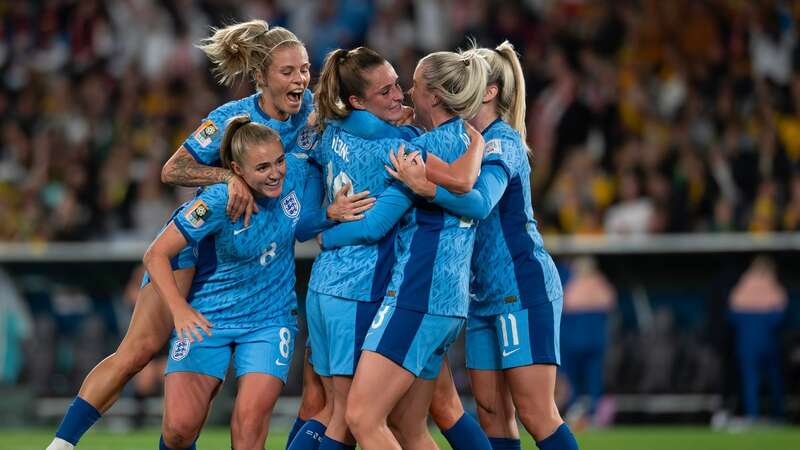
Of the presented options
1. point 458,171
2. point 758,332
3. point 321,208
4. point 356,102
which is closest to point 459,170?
point 458,171

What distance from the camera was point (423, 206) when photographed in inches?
238

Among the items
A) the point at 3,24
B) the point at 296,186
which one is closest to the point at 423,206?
the point at 296,186

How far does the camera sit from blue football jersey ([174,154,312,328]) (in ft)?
20.9

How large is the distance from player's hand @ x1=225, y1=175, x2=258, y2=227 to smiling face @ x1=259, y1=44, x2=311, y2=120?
0.50 meters

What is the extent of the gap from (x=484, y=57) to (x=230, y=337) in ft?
6.06

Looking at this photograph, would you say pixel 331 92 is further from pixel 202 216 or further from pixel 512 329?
pixel 512 329

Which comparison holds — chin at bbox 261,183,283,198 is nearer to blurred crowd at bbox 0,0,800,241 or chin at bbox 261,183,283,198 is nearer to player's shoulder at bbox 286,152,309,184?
player's shoulder at bbox 286,152,309,184

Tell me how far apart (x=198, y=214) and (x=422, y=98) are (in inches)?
47.1

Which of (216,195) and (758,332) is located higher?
(216,195)

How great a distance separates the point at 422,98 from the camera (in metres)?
6.10

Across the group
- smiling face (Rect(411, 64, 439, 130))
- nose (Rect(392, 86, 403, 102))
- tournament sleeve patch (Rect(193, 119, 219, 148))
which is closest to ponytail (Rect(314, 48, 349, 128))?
nose (Rect(392, 86, 403, 102))

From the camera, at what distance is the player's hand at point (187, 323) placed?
6.11 m

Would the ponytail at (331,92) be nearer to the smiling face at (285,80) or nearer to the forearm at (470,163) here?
the smiling face at (285,80)

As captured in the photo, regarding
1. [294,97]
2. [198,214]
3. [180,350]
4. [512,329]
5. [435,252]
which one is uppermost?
[294,97]
